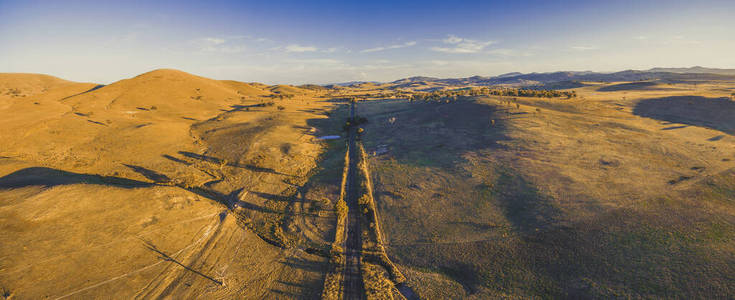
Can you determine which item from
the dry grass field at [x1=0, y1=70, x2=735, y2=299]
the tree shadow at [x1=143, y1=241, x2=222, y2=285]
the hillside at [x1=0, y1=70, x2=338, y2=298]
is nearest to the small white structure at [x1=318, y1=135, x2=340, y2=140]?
the hillside at [x1=0, y1=70, x2=338, y2=298]

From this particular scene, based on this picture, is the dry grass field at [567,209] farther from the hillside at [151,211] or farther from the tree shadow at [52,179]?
the tree shadow at [52,179]

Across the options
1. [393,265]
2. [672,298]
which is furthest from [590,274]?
[393,265]

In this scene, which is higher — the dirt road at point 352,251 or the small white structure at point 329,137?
the small white structure at point 329,137

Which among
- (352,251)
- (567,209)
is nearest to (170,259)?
(352,251)

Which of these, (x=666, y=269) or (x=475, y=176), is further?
(x=475, y=176)

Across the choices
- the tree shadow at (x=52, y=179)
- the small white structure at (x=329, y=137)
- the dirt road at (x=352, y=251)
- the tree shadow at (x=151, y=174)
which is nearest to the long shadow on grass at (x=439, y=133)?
the small white structure at (x=329, y=137)

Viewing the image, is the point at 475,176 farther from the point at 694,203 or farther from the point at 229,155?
the point at 229,155
